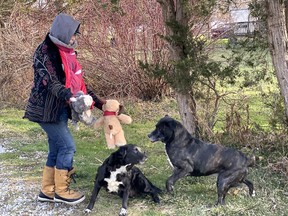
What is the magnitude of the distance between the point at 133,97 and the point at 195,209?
7.35m

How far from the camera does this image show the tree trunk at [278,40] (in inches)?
246

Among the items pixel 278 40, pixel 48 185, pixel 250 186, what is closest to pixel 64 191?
pixel 48 185

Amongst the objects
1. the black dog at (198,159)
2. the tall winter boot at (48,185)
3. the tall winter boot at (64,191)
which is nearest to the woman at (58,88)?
the tall winter boot at (64,191)

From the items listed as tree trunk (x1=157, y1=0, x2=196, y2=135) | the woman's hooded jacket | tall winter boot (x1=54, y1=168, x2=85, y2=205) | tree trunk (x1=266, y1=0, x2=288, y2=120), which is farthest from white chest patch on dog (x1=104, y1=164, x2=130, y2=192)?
tree trunk (x1=266, y1=0, x2=288, y2=120)

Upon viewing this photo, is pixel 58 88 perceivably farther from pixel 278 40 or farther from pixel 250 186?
pixel 278 40

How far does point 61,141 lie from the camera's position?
5246 millimetres

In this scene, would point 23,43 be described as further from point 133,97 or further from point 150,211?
point 150,211

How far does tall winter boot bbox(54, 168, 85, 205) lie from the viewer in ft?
17.6

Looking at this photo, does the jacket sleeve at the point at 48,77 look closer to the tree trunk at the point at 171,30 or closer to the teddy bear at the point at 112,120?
the teddy bear at the point at 112,120

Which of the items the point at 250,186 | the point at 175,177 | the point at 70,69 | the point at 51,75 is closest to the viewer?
the point at 51,75

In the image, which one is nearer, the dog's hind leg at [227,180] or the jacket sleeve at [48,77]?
the jacket sleeve at [48,77]

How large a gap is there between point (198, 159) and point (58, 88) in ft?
5.83

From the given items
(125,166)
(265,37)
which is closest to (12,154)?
(125,166)

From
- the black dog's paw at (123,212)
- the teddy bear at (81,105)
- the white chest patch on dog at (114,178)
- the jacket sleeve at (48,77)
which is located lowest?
the black dog's paw at (123,212)
